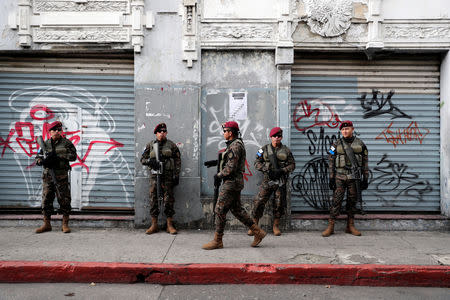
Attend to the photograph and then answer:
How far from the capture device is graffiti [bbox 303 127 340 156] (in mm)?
7258

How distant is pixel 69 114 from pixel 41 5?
2.13 meters

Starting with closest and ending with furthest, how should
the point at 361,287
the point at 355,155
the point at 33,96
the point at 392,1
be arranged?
the point at 361,287
the point at 355,155
the point at 392,1
the point at 33,96

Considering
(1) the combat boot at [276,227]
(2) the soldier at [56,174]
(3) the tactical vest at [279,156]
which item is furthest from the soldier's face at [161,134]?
(1) the combat boot at [276,227]

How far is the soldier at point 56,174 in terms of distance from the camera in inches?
252

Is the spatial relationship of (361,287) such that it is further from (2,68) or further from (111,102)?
(2,68)

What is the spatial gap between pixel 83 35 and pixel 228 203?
436 centimetres

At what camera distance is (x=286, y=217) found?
6801mm

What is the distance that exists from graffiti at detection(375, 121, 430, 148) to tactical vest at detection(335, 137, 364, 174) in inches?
46.1

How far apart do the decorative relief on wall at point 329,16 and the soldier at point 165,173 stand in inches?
137

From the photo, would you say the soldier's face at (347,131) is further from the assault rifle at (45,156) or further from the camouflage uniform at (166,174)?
the assault rifle at (45,156)

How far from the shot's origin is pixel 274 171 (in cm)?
632

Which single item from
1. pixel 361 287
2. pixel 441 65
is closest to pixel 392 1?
pixel 441 65

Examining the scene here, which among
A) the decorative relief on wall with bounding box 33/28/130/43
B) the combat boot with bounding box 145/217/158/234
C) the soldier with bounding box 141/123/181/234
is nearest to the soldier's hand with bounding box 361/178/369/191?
the soldier with bounding box 141/123/181/234

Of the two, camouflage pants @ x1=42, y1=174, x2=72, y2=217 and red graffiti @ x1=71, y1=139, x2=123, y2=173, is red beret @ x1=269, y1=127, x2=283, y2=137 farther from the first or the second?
camouflage pants @ x1=42, y1=174, x2=72, y2=217
